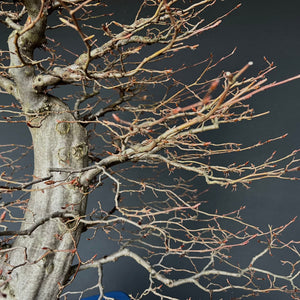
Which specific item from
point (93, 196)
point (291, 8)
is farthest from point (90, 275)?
point (291, 8)

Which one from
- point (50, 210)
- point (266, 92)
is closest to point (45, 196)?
point (50, 210)

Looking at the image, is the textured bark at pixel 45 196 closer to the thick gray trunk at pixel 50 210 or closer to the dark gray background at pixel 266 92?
the thick gray trunk at pixel 50 210

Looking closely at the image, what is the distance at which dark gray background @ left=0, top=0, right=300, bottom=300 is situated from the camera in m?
2.03

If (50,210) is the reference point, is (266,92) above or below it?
above

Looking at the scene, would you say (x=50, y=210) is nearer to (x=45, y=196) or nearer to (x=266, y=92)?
(x=45, y=196)

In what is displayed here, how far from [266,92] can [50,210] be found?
141 cm

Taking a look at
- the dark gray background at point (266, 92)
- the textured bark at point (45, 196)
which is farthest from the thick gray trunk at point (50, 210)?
the dark gray background at point (266, 92)

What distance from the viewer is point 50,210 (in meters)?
1.18

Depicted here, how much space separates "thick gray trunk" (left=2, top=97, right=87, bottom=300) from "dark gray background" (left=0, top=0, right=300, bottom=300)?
43.7 inches

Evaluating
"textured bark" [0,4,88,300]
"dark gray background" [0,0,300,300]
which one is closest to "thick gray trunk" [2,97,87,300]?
"textured bark" [0,4,88,300]

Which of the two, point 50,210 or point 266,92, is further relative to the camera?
point 266,92

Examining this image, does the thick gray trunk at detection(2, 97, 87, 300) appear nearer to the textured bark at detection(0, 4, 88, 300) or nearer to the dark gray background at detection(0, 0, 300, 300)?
the textured bark at detection(0, 4, 88, 300)

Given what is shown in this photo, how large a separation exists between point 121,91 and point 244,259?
4.50 ft

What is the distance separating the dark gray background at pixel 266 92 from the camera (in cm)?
203
